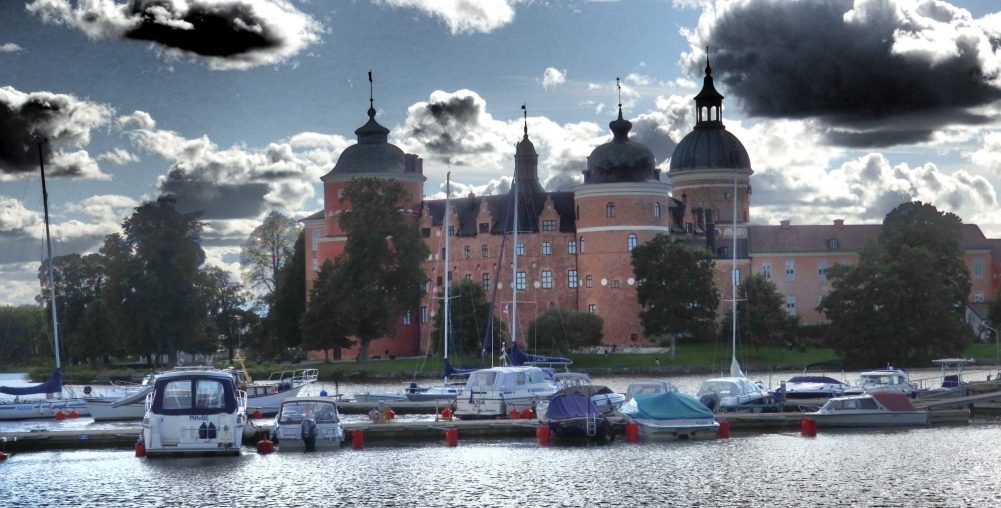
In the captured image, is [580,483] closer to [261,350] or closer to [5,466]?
[5,466]

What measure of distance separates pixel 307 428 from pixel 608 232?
63.9 m

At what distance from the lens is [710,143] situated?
118 m

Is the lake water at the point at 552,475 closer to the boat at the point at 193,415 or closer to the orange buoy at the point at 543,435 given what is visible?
the boat at the point at 193,415

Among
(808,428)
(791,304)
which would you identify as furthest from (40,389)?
(791,304)

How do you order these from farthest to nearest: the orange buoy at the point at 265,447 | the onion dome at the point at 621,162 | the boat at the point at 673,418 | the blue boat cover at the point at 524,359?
the onion dome at the point at 621,162 < the blue boat cover at the point at 524,359 < the boat at the point at 673,418 < the orange buoy at the point at 265,447

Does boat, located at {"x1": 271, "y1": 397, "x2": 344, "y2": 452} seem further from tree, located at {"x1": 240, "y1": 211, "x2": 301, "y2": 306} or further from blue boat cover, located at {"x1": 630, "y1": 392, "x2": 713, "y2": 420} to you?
tree, located at {"x1": 240, "y1": 211, "x2": 301, "y2": 306}

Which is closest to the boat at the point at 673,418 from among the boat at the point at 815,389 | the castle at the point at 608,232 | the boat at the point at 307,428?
the boat at the point at 307,428

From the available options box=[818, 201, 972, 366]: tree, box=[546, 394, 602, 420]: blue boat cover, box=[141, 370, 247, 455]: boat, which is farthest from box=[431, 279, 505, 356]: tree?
box=[141, 370, 247, 455]: boat

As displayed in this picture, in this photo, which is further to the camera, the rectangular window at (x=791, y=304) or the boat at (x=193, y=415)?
the rectangular window at (x=791, y=304)

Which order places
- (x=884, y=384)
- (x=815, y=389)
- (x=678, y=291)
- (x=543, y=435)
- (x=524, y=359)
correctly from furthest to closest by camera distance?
(x=678, y=291)
(x=524, y=359)
(x=815, y=389)
(x=884, y=384)
(x=543, y=435)

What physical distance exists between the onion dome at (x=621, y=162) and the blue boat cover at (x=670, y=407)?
5911cm

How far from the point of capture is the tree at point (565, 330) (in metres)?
96.3

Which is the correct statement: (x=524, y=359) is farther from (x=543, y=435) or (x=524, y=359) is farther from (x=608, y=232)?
(x=608, y=232)

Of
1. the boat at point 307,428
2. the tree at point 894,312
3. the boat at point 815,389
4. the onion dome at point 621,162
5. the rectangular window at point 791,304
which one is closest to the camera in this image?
the boat at point 307,428
